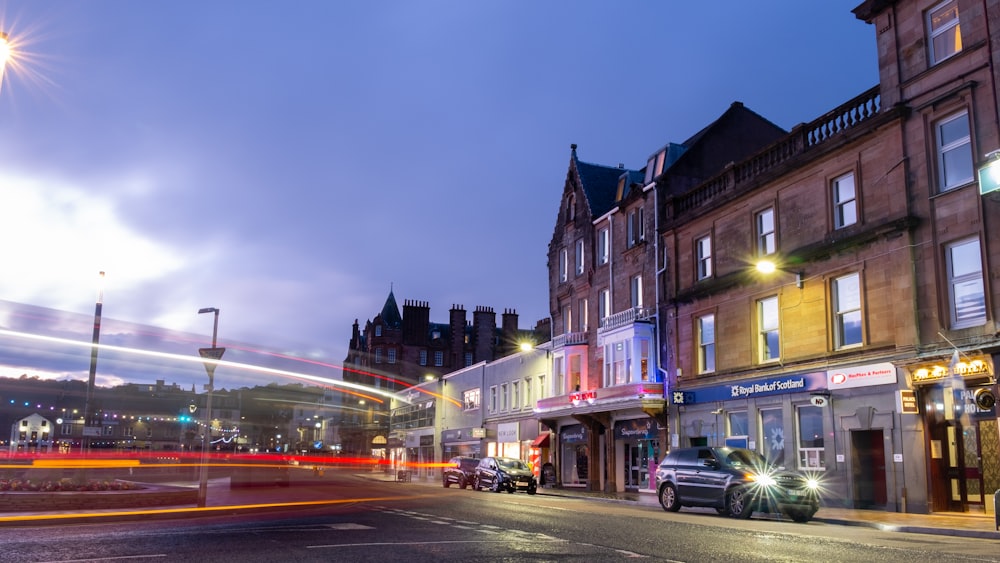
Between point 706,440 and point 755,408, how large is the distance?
3.61 m

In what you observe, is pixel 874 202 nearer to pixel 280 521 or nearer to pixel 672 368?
pixel 672 368

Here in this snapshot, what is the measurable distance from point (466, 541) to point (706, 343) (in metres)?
21.0

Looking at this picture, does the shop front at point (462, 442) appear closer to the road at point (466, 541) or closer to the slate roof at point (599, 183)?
the slate roof at point (599, 183)

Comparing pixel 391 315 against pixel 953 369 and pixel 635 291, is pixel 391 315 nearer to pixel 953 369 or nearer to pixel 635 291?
pixel 635 291

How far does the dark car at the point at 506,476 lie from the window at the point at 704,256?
11.0 meters

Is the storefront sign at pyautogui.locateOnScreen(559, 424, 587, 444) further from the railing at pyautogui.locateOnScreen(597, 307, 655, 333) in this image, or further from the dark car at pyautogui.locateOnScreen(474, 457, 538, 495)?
the dark car at pyautogui.locateOnScreen(474, 457, 538, 495)

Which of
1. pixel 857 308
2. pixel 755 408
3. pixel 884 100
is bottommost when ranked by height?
pixel 755 408

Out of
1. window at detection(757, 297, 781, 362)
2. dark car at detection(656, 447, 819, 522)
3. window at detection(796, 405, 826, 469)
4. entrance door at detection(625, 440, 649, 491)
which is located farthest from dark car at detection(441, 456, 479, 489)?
dark car at detection(656, 447, 819, 522)

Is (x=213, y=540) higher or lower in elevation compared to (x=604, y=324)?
lower

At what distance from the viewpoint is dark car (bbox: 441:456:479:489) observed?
38.5 metres

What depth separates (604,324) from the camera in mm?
39219

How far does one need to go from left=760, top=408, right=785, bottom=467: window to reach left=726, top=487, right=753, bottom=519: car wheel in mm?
7553

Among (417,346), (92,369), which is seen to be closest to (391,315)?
(417,346)

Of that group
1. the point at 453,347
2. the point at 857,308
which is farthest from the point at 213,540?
the point at 453,347
